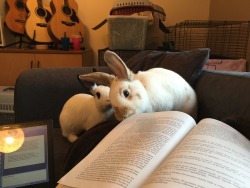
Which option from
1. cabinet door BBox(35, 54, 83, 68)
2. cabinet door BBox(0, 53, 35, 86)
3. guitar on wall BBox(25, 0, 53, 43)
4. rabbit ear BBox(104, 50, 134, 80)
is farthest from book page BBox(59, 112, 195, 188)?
guitar on wall BBox(25, 0, 53, 43)

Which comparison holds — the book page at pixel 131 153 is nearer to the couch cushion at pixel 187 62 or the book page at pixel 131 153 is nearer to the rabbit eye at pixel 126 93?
the rabbit eye at pixel 126 93

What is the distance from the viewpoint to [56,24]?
79.4 inches

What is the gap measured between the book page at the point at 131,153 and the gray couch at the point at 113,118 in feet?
0.45

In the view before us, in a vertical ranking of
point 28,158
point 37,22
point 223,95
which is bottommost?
point 28,158

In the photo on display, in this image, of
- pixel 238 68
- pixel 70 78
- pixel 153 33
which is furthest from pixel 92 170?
pixel 153 33

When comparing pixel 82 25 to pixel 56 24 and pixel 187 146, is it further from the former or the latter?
pixel 187 146

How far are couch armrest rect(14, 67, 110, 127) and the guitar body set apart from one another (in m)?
1.27

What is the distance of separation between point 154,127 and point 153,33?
5.49ft

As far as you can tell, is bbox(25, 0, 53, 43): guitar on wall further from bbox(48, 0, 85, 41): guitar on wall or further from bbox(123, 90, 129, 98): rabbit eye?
bbox(123, 90, 129, 98): rabbit eye

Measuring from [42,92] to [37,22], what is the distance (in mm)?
1301

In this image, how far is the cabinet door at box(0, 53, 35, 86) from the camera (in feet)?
6.45

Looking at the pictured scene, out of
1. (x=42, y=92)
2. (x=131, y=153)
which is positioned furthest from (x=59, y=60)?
(x=131, y=153)

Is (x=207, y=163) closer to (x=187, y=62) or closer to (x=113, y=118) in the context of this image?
(x=113, y=118)

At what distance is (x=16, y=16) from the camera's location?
205 centimetres
